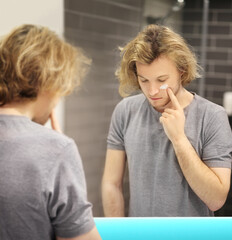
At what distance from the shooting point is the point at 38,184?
65 centimetres

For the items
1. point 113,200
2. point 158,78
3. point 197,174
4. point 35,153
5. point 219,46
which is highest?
point 219,46

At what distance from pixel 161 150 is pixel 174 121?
106 millimetres

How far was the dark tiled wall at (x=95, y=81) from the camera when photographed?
1.76m

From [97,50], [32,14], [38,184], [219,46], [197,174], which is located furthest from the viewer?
[219,46]

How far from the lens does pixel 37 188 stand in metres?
0.65

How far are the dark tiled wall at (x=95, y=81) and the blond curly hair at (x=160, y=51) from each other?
0.70 m

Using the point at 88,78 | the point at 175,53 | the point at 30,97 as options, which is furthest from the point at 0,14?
the point at 30,97

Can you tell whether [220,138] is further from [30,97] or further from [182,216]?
[30,97]

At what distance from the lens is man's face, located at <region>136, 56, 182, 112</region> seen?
988mm

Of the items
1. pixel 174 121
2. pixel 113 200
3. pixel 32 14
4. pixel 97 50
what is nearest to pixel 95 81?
pixel 97 50

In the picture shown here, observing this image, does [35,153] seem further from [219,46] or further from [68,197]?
[219,46]

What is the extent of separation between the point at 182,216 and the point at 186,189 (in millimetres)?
78

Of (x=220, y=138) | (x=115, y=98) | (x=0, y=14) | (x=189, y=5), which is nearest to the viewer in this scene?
(x=220, y=138)

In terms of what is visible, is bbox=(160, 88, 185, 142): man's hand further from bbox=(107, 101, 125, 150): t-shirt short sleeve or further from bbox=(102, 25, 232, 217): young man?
bbox=(107, 101, 125, 150): t-shirt short sleeve
